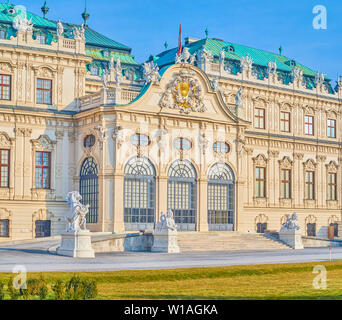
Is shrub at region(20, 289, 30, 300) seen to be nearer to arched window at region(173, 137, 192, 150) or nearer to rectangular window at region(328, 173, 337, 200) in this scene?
arched window at region(173, 137, 192, 150)

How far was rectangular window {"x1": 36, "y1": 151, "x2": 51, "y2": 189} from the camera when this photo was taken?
49.6 metres

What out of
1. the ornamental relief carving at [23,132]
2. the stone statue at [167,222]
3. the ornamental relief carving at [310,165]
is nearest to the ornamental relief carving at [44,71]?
the ornamental relief carving at [23,132]

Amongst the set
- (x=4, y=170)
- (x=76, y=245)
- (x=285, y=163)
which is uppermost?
(x=285, y=163)

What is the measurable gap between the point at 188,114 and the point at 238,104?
526 cm

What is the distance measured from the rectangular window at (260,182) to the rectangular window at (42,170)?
19467mm

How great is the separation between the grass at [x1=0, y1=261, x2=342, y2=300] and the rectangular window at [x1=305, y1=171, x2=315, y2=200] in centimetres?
3655

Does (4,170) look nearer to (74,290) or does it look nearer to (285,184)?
(285,184)

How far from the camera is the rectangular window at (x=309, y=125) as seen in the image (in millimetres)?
65438

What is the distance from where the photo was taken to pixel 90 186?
4919cm

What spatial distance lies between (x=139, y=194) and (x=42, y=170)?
24.1ft

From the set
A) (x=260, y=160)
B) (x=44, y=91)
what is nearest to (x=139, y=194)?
(x=44, y=91)

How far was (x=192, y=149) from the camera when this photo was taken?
51.2m

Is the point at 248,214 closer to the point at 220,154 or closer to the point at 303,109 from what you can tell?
the point at 220,154

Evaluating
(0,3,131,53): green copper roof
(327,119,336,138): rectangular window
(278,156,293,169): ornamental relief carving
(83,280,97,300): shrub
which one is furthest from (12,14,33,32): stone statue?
(83,280,97,300): shrub
